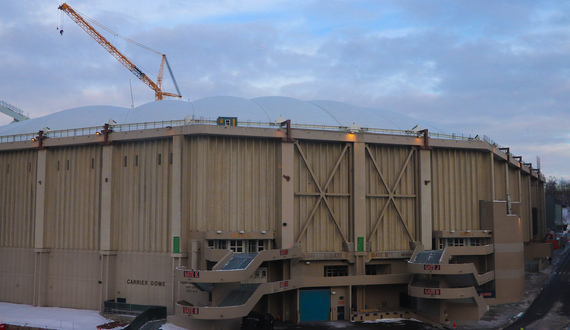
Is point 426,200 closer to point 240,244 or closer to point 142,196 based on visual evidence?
point 240,244

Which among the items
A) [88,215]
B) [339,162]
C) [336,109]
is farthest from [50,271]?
[336,109]

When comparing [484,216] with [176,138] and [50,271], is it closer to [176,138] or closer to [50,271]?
[176,138]

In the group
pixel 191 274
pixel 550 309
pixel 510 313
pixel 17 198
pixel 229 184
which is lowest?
pixel 510 313

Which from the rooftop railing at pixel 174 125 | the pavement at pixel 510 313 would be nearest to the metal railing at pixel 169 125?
the rooftop railing at pixel 174 125

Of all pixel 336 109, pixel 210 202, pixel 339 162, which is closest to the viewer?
pixel 210 202

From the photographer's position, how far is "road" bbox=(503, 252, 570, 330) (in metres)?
51.7

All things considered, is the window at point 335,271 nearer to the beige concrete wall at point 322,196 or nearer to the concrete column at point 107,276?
the beige concrete wall at point 322,196

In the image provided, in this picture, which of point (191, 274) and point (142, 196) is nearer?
point (191, 274)

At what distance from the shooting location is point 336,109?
6819 cm

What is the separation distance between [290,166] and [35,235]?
3322 cm

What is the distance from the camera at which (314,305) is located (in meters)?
56.3

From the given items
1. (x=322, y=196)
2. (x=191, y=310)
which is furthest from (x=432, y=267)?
(x=191, y=310)

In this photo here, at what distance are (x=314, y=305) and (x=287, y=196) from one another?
12986 millimetres

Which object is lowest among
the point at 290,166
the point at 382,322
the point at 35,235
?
the point at 382,322
